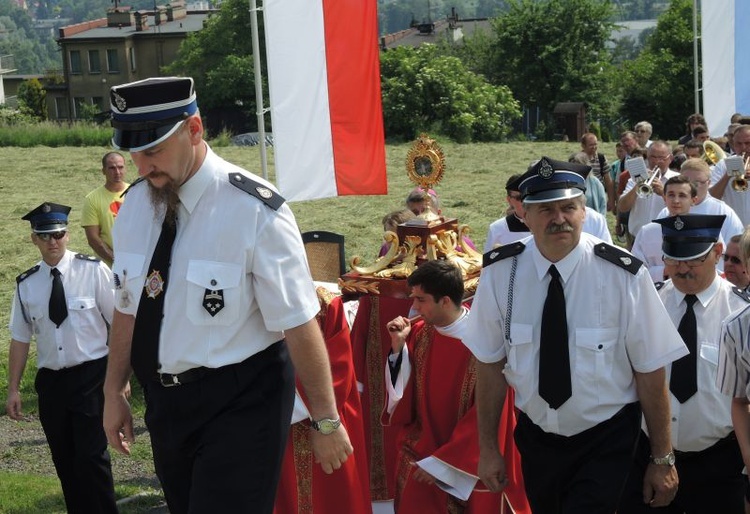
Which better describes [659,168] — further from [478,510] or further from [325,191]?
[478,510]

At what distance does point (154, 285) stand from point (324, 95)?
208 inches

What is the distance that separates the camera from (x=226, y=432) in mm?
3854

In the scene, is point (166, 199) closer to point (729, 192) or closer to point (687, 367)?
point (687, 367)

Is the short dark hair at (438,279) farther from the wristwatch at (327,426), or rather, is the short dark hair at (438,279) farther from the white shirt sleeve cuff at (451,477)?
the wristwatch at (327,426)

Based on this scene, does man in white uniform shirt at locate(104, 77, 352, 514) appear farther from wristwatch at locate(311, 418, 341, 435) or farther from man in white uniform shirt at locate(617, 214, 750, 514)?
man in white uniform shirt at locate(617, 214, 750, 514)

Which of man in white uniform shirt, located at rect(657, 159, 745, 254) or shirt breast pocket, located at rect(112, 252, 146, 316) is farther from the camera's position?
man in white uniform shirt, located at rect(657, 159, 745, 254)

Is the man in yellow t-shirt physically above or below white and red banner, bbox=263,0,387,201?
below

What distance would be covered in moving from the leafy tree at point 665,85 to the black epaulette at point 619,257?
48.0 meters

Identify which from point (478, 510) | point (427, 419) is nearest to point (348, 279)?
point (427, 419)

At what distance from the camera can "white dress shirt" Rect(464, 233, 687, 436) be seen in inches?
171

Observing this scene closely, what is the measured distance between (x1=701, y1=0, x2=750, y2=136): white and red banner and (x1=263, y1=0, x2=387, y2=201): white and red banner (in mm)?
5733

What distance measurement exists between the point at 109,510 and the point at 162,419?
335 centimetres

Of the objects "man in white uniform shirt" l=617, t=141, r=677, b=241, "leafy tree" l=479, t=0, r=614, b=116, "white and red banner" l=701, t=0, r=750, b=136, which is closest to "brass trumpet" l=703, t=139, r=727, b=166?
"man in white uniform shirt" l=617, t=141, r=677, b=241

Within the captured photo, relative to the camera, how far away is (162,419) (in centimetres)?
393
